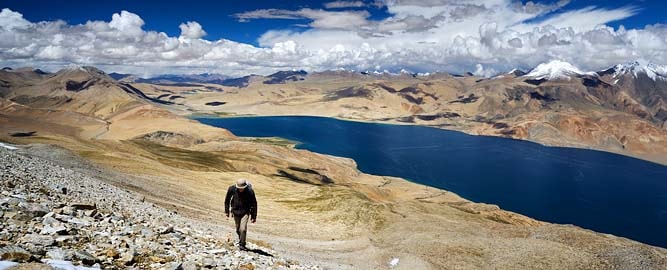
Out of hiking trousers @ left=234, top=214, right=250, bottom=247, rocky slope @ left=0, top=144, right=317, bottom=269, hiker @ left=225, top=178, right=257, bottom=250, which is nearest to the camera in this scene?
rocky slope @ left=0, top=144, right=317, bottom=269

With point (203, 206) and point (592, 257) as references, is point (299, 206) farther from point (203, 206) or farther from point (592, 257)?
point (592, 257)


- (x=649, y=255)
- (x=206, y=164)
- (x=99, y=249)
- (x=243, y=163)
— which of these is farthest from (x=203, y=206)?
(x=243, y=163)

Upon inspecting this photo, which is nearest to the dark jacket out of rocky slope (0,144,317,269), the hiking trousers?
the hiking trousers

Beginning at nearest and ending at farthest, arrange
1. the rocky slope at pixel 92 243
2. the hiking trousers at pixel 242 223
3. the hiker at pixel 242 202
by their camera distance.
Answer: the rocky slope at pixel 92 243 < the hiker at pixel 242 202 < the hiking trousers at pixel 242 223

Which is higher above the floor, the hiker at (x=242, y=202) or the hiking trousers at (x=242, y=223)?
the hiker at (x=242, y=202)

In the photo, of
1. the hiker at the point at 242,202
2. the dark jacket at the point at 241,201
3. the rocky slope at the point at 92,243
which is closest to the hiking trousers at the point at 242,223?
the hiker at the point at 242,202

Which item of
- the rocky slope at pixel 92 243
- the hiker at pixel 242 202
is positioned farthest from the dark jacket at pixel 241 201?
the rocky slope at pixel 92 243

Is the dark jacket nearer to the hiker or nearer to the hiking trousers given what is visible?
the hiker

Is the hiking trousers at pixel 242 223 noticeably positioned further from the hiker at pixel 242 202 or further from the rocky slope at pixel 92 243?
the rocky slope at pixel 92 243

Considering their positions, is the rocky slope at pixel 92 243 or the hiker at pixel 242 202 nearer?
the rocky slope at pixel 92 243

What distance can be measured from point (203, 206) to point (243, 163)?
108m

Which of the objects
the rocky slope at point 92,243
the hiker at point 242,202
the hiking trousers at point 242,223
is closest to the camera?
the rocky slope at point 92,243

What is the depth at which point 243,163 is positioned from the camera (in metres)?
174

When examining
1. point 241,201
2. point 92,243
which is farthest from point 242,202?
point 92,243
